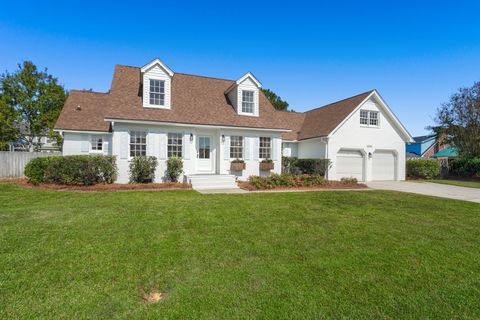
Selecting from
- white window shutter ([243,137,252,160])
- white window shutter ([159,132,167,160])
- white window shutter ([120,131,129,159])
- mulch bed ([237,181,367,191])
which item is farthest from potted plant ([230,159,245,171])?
white window shutter ([120,131,129,159])

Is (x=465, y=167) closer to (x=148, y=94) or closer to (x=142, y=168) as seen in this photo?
(x=142, y=168)

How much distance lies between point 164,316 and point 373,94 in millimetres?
19787

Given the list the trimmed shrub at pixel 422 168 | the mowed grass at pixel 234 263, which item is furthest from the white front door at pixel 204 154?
the trimmed shrub at pixel 422 168

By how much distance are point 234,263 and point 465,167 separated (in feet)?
90.1

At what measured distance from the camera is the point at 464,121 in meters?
24.3

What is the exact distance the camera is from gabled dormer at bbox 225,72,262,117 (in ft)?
51.6

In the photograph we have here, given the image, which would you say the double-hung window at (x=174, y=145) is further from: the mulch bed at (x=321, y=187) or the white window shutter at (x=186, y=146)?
the mulch bed at (x=321, y=187)

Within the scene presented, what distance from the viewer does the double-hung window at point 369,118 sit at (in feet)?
60.0

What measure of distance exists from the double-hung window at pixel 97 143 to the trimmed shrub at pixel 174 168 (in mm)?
5941

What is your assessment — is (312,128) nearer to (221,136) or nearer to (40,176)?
(221,136)

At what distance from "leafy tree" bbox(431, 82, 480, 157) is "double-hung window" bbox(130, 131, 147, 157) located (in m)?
29.8

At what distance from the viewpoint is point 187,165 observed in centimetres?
1417

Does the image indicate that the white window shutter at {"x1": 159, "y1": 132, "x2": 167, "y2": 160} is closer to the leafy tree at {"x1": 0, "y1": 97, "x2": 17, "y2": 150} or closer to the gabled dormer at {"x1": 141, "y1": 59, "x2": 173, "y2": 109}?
the gabled dormer at {"x1": 141, "y1": 59, "x2": 173, "y2": 109}

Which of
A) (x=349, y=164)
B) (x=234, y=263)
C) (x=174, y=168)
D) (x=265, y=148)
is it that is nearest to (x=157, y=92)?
(x=174, y=168)
